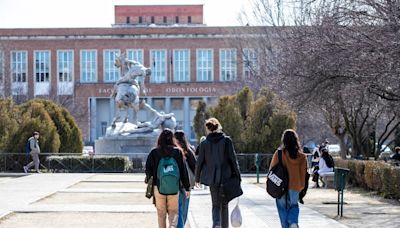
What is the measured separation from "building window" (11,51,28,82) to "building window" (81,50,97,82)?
6403 millimetres

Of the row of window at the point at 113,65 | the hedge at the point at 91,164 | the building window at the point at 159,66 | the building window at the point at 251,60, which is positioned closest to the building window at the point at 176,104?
the row of window at the point at 113,65

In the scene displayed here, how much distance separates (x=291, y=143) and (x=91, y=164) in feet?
88.1

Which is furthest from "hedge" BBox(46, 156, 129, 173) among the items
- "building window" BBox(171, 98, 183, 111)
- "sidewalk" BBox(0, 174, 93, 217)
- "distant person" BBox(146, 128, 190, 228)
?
"building window" BBox(171, 98, 183, 111)

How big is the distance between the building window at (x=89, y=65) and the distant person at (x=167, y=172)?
268 ft

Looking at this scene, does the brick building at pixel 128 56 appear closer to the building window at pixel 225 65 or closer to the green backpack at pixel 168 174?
the building window at pixel 225 65

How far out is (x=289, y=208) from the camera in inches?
468

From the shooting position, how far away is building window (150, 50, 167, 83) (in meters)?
92.8

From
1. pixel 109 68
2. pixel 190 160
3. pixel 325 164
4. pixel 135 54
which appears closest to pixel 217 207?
pixel 190 160

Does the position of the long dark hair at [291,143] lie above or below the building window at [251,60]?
below

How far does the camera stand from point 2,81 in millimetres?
70812

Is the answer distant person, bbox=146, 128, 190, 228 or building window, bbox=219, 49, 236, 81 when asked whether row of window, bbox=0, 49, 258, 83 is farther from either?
distant person, bbox=146, 128, 190, 228

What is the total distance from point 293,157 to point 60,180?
19.1 meters

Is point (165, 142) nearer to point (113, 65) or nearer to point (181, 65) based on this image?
point (113, 65)

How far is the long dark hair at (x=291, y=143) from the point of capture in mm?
11773
